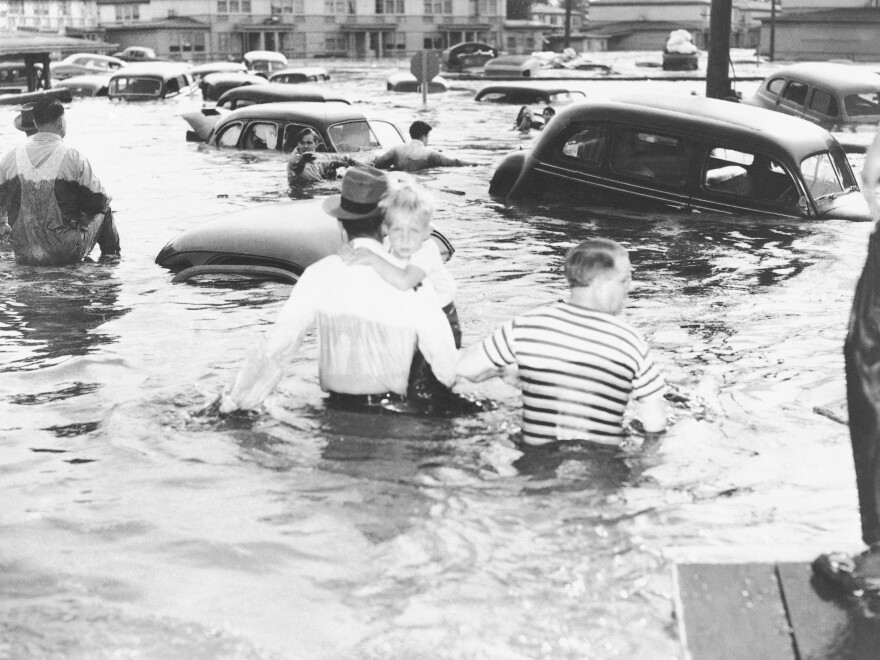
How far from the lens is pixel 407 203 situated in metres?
5.32

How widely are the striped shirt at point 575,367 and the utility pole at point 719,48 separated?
15.3m

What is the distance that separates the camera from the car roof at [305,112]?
56.1 feet

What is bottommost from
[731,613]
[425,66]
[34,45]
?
[731,613]

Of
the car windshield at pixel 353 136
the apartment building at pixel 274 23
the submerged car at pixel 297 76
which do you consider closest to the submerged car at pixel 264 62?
the submerged car at pixel 297 76

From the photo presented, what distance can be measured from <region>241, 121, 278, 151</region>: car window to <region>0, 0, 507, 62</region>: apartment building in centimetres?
7283

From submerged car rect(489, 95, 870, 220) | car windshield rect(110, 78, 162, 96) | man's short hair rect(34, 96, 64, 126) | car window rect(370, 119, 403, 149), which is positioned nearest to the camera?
man's short hair rect(34, 96, 64, 126)

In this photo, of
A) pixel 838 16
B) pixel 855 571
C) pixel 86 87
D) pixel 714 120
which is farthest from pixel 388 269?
A: pixel 838 16

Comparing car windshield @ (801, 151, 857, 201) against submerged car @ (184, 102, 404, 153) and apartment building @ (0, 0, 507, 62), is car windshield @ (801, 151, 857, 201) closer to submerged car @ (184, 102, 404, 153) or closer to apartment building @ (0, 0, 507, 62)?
submerged car @ (184, 102, 404, 153)

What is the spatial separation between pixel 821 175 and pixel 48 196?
750cm

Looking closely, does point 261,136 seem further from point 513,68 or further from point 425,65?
point 513,68

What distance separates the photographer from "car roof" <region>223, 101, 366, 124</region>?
17.1 metres

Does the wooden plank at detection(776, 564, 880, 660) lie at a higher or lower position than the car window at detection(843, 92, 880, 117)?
lower

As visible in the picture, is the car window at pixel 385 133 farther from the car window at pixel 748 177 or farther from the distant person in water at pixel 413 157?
the car window at pixel 748 177

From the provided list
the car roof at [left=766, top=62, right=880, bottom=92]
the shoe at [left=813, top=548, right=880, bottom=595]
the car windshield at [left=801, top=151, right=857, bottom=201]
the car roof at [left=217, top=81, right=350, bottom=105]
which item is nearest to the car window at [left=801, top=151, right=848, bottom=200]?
the car windshield at [left=801, top=151, right=857, bottom=201]
